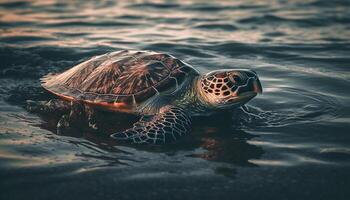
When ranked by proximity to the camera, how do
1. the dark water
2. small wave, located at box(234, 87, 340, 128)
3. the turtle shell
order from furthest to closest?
the turtle shell < small wave, located at box(234, 87, 340, 128) < the dark water

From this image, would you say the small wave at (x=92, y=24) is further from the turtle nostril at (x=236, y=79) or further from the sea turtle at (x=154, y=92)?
the turtle nostril at (x=236, y=79)

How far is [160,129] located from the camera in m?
4.82

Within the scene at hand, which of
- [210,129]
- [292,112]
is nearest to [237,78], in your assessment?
[210,129]

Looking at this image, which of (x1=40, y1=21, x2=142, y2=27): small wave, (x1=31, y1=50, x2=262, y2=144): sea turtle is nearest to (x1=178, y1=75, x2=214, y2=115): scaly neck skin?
(x1=31, y1=50, x2=262, y2=144): sea turtle

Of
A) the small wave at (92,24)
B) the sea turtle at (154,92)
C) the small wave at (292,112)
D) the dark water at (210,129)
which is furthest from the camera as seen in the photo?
the small wave at (92,24)

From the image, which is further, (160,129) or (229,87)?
(229,87)

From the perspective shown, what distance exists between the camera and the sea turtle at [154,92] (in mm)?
5090

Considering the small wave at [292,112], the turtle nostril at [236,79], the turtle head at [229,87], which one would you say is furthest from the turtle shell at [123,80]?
the small wave at [292,112]

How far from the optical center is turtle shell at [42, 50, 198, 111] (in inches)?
216

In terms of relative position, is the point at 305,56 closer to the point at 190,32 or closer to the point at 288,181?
the point at 190,32

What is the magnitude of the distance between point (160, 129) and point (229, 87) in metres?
1.01

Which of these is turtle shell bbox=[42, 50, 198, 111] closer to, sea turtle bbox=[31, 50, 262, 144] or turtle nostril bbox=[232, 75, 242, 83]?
sea turtle bbox=[31, 50, 262, 144]

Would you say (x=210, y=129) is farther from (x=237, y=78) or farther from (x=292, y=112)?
(x=292, y=112)

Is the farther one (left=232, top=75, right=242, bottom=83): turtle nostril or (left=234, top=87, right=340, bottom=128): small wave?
(left=234, top=87, right=340, bottom=128): small wave
